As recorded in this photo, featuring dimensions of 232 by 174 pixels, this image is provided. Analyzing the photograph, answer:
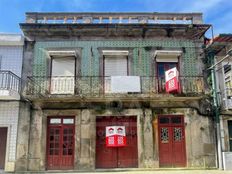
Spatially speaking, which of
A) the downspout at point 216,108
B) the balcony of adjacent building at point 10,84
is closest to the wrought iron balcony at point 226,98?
the downspout at point 216,108

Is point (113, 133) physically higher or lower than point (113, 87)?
lower

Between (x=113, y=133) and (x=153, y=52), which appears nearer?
(x=113, y=133)

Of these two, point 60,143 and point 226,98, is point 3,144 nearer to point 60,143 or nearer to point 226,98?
point 60,143

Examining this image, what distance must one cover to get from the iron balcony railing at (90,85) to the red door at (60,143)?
1.42 metres

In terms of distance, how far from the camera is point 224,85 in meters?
12.6

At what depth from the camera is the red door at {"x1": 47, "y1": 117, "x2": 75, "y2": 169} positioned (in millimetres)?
11836

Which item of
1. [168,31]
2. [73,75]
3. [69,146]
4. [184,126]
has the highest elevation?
[168,31]

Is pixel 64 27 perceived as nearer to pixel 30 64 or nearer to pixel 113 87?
pixel 30 64

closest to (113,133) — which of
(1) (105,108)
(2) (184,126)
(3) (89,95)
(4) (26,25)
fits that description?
(1) (105,108)

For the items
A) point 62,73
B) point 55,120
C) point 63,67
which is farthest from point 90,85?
point 55,120

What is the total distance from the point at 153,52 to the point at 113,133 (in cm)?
449

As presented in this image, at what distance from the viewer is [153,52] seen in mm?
12945

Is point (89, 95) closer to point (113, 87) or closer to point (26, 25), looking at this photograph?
point (113, 87)

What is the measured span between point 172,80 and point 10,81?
764 centimetres
